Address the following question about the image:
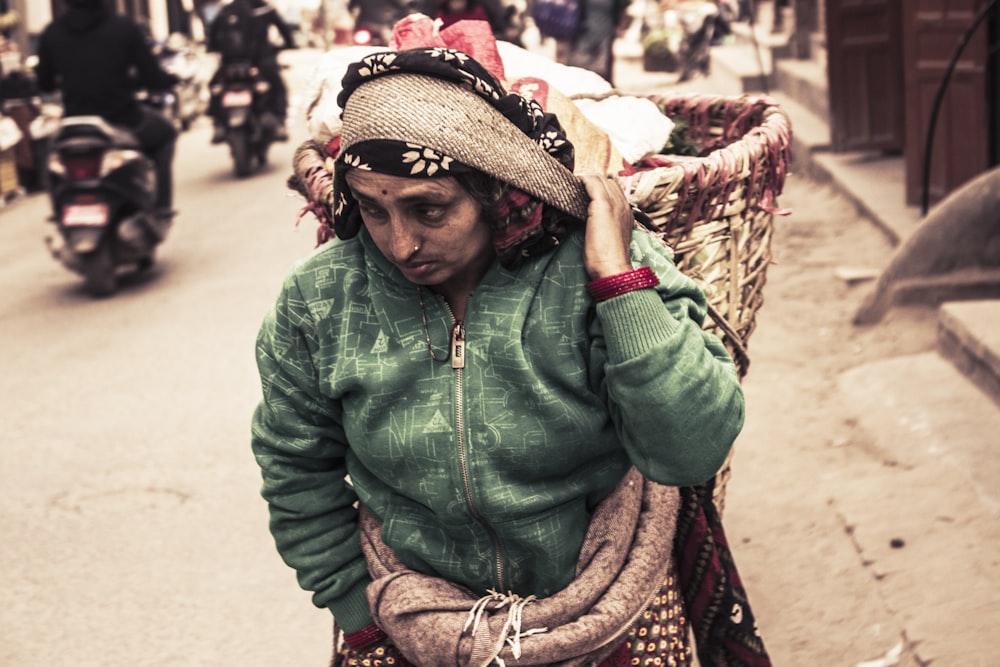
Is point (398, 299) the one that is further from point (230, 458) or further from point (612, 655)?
point (230, 458)

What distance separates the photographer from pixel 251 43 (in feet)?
37.8

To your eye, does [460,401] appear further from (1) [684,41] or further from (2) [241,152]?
(1) [684,41]

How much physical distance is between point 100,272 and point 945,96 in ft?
16.6

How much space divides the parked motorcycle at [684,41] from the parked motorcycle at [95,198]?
1087 cm

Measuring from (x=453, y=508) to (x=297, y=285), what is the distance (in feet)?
1.37

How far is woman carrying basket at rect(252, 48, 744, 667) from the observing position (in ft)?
5.77

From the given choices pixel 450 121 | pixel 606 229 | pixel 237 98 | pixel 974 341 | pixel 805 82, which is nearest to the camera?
pixel 450 121

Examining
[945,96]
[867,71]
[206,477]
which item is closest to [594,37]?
[867,71]

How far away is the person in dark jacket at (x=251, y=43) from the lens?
451 inches

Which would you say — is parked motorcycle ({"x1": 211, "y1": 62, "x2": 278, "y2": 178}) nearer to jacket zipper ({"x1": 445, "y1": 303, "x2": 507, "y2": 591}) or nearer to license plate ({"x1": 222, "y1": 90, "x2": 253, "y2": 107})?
license plate ({"x1": 222, "y1": 90, "x2": 253, "y2": 107})

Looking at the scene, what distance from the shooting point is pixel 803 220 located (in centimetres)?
847

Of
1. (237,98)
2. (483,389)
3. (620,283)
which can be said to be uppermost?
(620,283)

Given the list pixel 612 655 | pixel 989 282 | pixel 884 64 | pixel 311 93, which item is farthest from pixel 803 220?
pixel 612 655

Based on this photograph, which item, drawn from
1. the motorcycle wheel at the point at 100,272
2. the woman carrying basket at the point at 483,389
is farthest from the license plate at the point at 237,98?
the woman carrying basket at the point at 483,389
